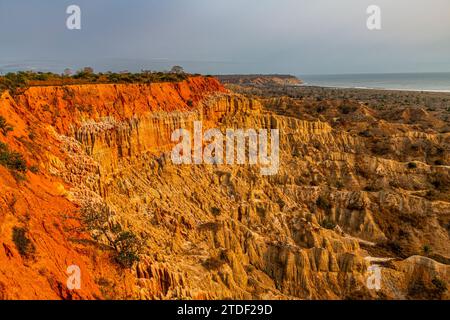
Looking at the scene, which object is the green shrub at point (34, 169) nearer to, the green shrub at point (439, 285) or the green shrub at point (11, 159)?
the green shrub at point (11, 159)

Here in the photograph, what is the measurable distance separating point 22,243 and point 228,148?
2209 centimetres

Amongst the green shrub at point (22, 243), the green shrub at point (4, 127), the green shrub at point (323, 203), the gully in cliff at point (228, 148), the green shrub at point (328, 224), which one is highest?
the green shrub at point (4, 127)

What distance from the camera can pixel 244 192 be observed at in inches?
1159

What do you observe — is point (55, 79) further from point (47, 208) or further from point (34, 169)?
point (47, 208)

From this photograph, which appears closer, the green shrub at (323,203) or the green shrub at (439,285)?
the green shrub at (439,285)

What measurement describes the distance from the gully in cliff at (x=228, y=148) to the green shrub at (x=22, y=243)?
592 inches

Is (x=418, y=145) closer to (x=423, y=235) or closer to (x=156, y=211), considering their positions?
(x=423, y=235)

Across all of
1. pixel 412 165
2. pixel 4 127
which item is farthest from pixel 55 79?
pixel 412 165

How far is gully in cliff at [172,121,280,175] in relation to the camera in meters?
29.1

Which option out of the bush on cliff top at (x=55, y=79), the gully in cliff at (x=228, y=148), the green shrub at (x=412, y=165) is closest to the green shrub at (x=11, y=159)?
the bush on cliff top at (x=55, y=79)

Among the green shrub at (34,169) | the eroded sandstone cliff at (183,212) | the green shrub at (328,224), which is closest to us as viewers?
the eroded sandstone cliff at (183,212)

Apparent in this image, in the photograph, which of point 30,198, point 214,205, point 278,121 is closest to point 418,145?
point 278,121

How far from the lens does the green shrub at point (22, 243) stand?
12350 mm
